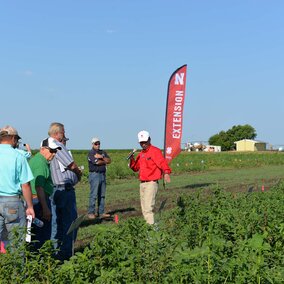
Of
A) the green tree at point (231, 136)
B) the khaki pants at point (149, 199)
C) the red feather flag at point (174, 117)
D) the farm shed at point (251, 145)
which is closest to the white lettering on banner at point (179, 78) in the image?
the red feather flag at point (174, 117)

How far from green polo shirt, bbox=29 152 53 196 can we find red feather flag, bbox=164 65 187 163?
410 inches

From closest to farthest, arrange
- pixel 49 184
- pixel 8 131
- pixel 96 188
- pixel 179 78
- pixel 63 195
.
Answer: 1. pixel 8 131
2. pixel 49 184
3. pixel 63 195
4. pixel 96 188
5. pixel 179 78

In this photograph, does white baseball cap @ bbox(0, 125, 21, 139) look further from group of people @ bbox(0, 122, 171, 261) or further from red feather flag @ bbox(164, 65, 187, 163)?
red feather flag @ bbox(164, 65, 187, 163)

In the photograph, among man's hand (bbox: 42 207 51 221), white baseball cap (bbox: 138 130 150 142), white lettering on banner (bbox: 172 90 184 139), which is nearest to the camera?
man's hand (bbox: 42 207 51 221)

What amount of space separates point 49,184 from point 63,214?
81cm

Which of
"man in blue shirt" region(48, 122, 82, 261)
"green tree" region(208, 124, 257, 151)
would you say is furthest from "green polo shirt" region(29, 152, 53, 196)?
"green tree" region(208, 124, 257, 151)

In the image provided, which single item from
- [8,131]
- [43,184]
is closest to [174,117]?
[43,184]

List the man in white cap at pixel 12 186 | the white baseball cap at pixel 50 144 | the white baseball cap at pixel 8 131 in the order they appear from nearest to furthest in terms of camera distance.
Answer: the man in white cap at pixel 12 186, the white baseball cap at pixel 8 131, the white baseball cap at pixel 50 144

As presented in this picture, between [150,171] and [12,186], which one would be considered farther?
[150,171]

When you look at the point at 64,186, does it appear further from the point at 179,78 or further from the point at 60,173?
the point at 179,78

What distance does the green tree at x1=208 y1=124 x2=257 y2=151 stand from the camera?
126 meters

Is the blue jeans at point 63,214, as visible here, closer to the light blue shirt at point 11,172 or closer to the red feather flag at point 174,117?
the light blue shirt at point 11,172

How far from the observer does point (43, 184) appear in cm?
643

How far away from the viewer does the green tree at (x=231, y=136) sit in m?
126
